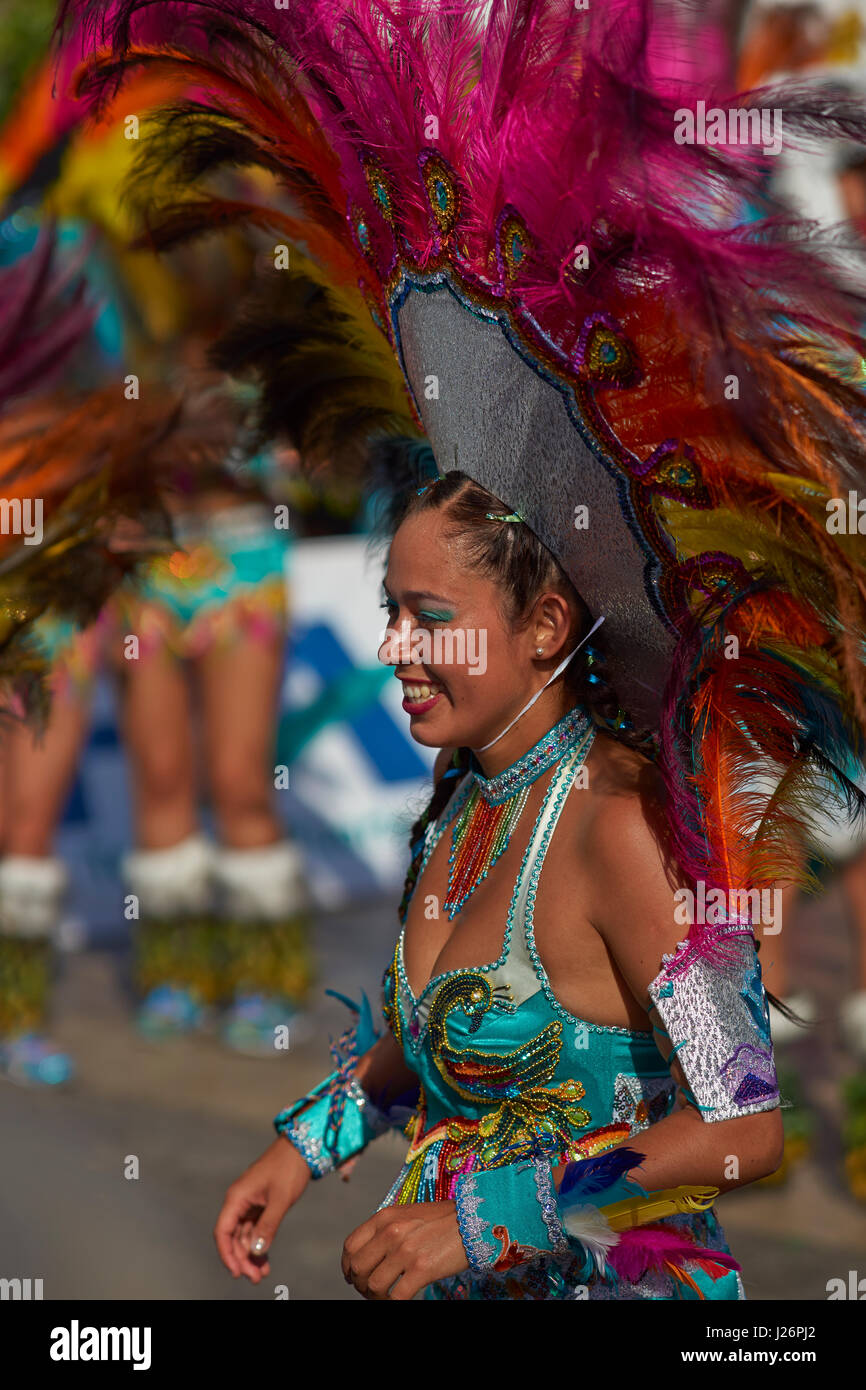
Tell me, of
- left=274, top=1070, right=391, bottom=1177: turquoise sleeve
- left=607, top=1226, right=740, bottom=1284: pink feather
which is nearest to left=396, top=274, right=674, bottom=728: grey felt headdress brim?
left=607, top=1226, right=740, bottom=1284: pink feather

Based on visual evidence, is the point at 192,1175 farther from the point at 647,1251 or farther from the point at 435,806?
the point at 647,1251

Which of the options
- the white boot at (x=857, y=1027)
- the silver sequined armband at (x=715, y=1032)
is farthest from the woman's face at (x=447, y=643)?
the white boot at (x=857, y=1027)

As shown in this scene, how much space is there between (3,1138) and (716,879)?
9.97 ft

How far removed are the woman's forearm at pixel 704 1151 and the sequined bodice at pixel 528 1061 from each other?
0.48 ft

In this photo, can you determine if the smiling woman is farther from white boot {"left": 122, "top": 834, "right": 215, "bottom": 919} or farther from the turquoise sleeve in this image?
white boot {"left": 122, "top": 834, "right": 215, "bottom": 919}

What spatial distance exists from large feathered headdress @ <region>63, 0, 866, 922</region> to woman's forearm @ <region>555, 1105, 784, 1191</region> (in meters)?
0.27

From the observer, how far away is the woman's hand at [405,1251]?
1629 mm

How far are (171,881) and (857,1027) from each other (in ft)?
7.15

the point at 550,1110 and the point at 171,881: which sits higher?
the point at 171,881

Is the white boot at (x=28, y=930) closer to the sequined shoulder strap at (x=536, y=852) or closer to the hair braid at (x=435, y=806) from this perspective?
the hair braid at (x=435, y=806)

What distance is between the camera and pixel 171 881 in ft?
15.7

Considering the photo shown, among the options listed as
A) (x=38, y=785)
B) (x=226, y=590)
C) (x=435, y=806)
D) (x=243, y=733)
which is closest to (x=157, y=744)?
(x=243, y=733)
